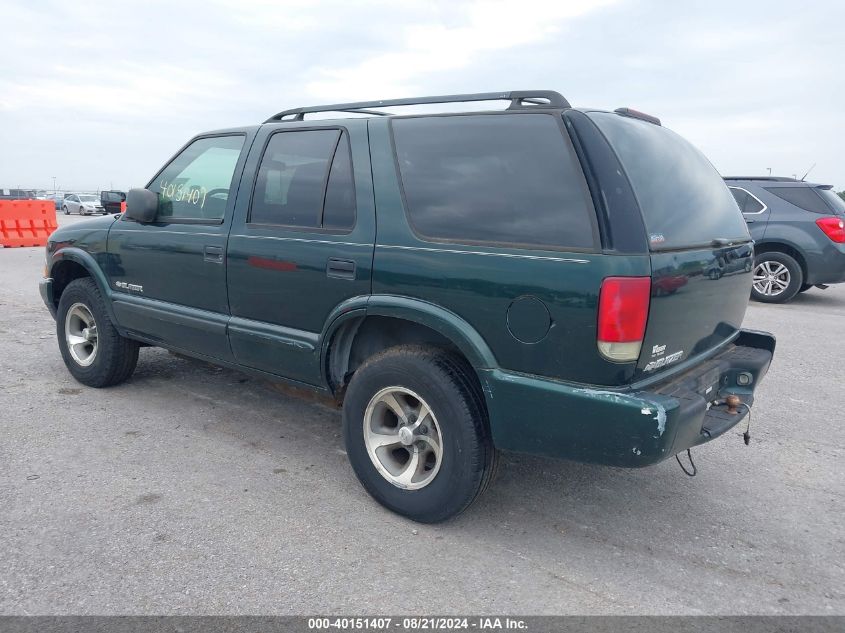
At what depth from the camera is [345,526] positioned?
3076 millimetres

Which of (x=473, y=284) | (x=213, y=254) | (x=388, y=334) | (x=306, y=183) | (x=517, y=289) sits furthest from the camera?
(x=213, y=254)

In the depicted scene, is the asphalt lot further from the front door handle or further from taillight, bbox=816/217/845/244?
taillight, bbox=816/217/845/244

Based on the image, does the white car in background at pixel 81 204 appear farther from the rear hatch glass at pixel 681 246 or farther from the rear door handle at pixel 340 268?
the rear hatch glass at pixel 681 246

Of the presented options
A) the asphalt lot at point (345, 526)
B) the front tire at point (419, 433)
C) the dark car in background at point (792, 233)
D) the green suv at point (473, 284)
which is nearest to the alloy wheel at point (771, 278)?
the dark car in background at point (792, 233)

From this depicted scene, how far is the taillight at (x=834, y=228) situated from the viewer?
29.2 ft

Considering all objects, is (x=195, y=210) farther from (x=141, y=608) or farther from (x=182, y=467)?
(x=141, y=608)

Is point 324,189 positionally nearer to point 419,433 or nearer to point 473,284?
point 473,284

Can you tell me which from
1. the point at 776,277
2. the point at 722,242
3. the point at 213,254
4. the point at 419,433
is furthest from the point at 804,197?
the point at 213,254

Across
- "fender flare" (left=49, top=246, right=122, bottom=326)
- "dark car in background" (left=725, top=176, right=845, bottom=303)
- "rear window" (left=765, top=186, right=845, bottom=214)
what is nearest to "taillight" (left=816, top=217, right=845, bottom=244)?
"dark car in background" (left=725, top=176, right=845, bottom=303)

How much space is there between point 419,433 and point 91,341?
3.13 m

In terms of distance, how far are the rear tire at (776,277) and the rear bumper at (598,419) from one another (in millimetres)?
7365

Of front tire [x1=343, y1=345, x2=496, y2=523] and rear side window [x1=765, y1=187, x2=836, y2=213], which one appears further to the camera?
rear side window [x1=765, y1=187, x2=836, y2=213]

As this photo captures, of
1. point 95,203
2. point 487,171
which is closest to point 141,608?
point 487,171

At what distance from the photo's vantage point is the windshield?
905 cm
